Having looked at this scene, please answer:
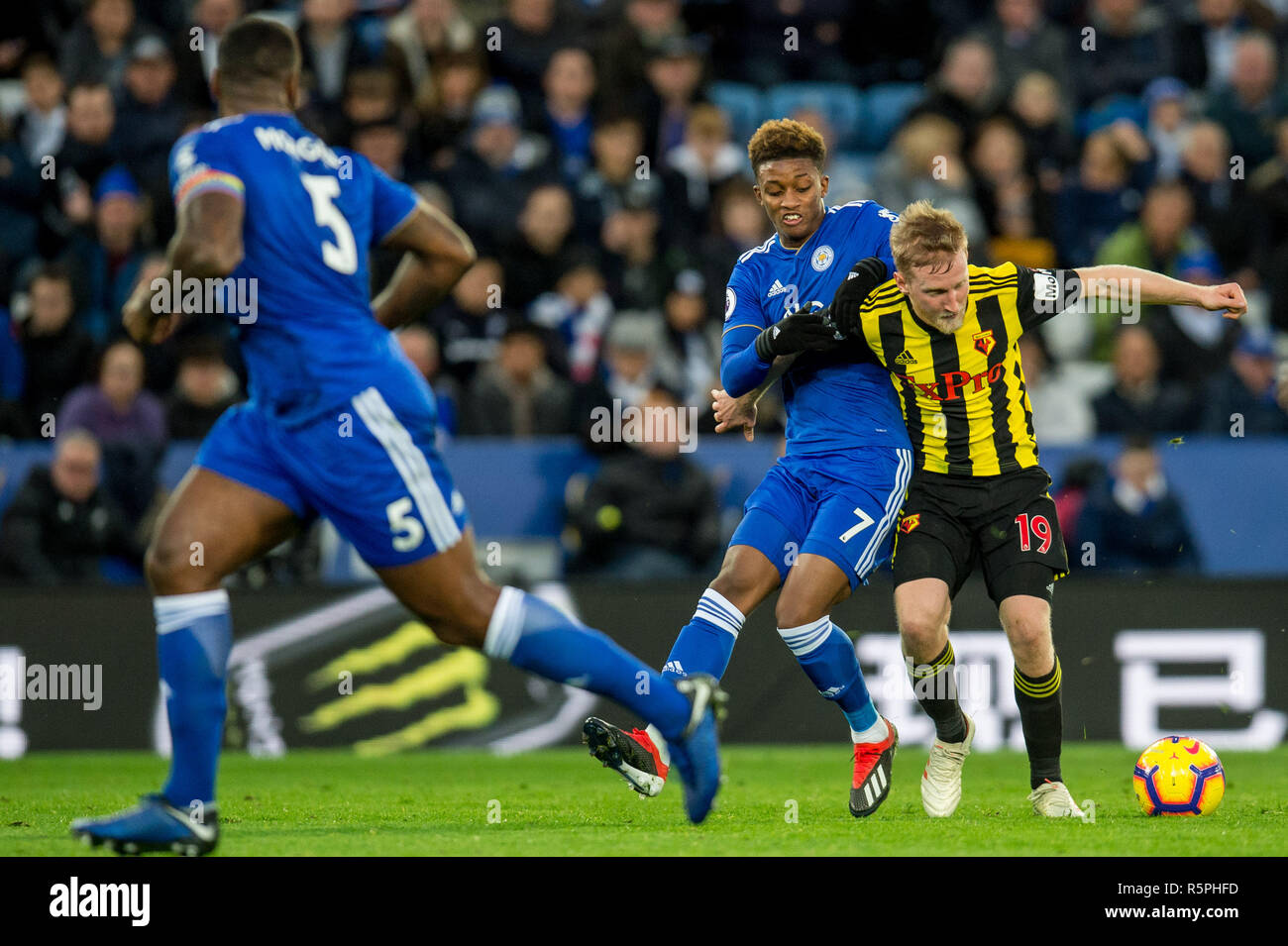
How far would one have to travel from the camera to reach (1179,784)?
6.51 metres

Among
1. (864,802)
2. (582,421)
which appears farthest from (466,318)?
(864,802)

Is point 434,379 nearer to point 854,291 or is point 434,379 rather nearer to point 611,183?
point 611,183

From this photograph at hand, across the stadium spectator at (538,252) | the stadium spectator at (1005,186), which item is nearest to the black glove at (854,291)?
the stadium spectator at (538,252)

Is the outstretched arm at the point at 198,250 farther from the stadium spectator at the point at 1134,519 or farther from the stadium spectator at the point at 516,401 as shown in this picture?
the stadium spectator at the point at 1134,519

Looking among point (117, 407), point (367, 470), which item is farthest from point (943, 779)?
point (117, 407)

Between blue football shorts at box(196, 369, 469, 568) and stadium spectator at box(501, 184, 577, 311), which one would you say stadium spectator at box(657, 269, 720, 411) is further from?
blue football shorts at box(196, 369, 469, 568)

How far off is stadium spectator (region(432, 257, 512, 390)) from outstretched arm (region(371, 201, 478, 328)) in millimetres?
6585

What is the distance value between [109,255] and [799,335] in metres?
7.57

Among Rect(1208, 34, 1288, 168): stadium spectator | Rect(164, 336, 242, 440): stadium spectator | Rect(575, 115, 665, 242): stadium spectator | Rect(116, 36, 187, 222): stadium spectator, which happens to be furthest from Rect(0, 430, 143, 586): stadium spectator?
Rect(1208, 34, 1288, 168): stadium spectator

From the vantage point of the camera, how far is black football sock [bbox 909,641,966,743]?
6.59 meters

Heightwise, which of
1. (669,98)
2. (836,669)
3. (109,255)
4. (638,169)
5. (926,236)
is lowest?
(836,669)

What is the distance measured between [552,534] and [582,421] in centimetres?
84

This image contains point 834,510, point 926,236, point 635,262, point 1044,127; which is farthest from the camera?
point 1044,127

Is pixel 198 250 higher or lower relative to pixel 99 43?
lower
